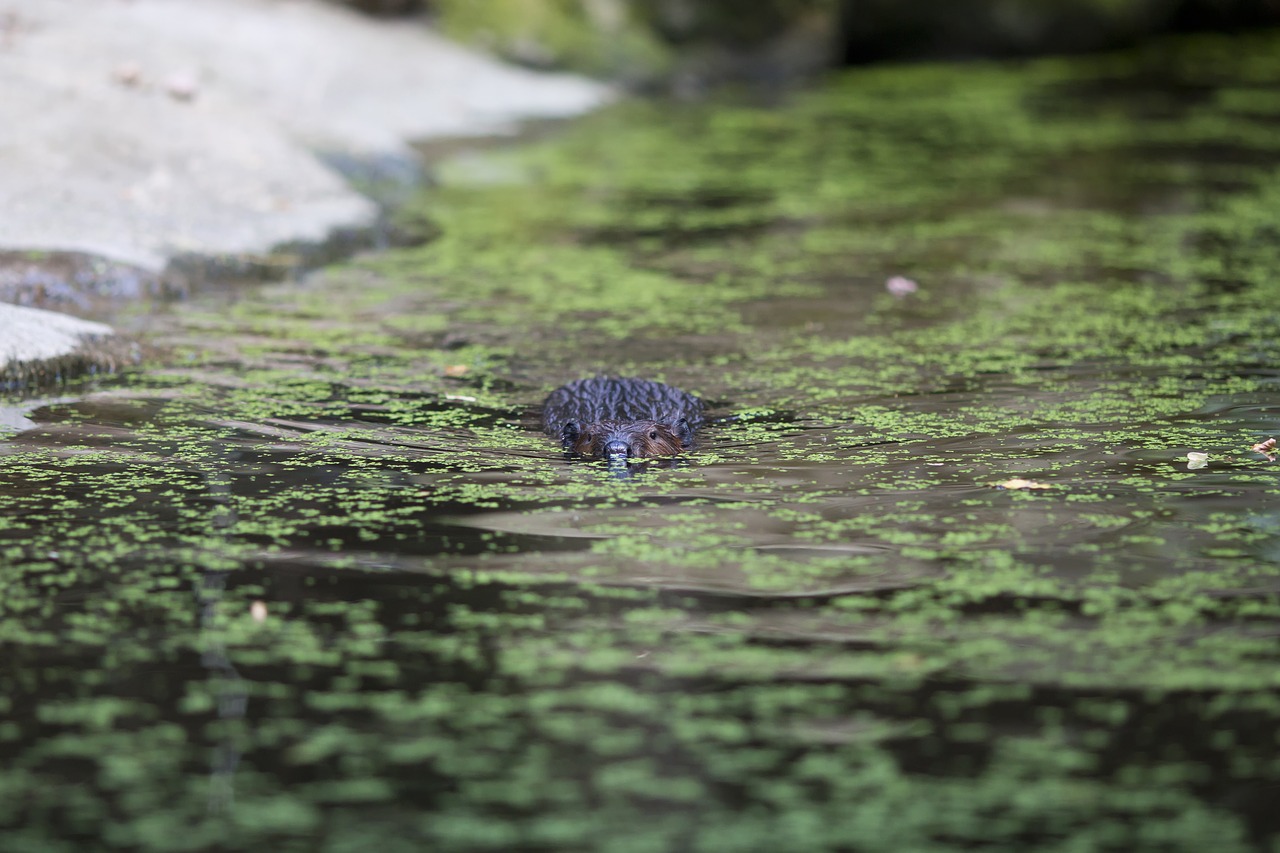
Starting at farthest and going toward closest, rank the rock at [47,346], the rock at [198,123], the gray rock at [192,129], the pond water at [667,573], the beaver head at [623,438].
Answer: the rock at [198,123]
the gray rock at [192,129]
the rock at [47,346]
the beaver head at [623,438]
the pond water at [667,573]

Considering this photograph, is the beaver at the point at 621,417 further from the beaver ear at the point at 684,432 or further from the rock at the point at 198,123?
the rock at the point at 198,123

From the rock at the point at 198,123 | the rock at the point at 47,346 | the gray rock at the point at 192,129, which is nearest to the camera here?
the rock at the point at 47,346

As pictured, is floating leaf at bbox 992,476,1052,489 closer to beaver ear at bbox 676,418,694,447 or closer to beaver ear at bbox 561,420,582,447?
beaver ear at bbox 676,418,694,447

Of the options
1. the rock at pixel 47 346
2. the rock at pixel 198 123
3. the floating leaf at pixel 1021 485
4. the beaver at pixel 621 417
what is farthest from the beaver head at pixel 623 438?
the rock at pixel 198 123

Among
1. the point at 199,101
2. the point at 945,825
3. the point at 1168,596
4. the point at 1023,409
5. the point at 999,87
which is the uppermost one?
the point at 999,87

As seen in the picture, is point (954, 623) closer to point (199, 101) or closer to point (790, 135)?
point (199, 101)

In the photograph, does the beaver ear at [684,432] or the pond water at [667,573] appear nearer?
the pond water at [667,573]

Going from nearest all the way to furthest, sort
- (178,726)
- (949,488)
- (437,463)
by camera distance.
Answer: (178,726) < (949,488) < (437,463)

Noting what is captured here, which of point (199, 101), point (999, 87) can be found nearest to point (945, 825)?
point (199, 101)

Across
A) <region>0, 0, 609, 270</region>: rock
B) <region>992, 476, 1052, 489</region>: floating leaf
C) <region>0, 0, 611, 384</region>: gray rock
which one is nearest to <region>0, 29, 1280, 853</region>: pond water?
<region>992, 476, 1052, 489</region>: floating leaf
